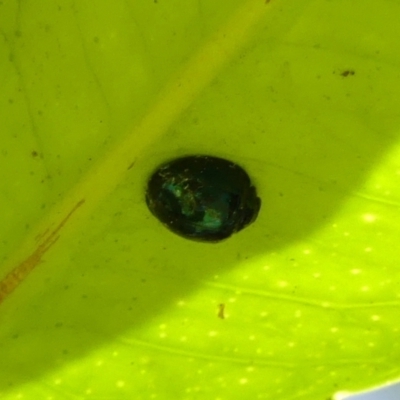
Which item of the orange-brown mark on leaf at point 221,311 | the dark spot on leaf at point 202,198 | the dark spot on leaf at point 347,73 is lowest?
the orange-brown mark on leaf at point 221,311

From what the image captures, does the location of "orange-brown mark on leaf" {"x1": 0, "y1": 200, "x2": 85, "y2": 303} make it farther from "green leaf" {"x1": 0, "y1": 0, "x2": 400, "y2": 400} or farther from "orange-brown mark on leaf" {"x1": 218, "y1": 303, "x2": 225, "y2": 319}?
"orange-brown mark on leaf" {"x1": 218, "y1": 303, "x2": 225, "y2": 319}

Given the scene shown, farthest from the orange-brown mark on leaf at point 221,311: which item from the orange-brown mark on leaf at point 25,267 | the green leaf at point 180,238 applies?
the orange-brown mark on leaf at point 25,267

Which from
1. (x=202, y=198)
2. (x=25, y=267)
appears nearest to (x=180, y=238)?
(x=202, y=198)

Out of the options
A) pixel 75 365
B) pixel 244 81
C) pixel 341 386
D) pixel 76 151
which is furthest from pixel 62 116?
pixel 341 386

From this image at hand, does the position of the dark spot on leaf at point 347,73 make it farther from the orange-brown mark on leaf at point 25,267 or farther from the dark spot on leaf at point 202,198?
the orange-brown mark on leaf at point 25,267

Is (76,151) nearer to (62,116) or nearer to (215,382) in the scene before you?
(62,116)

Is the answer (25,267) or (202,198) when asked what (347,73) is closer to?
(202,198)

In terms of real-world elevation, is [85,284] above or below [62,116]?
below
